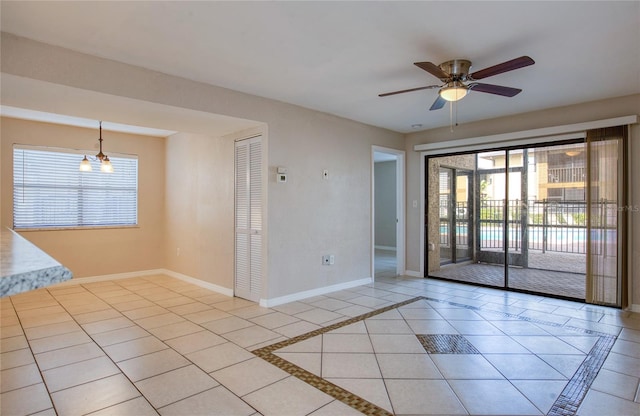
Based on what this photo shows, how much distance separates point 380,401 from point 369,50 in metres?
2.72

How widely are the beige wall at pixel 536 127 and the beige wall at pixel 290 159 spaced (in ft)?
2.00

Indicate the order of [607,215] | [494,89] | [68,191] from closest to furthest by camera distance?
[494,89]
[607,215]
[68,191]

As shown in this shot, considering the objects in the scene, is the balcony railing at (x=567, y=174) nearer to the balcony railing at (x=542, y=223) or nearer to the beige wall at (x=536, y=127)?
the balcony railing at (x=542, y=223)

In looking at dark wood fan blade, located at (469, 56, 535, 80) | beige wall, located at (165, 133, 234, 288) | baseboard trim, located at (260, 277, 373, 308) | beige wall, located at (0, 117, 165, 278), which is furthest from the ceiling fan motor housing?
beige wall, located at (0, 117, 165, 278)

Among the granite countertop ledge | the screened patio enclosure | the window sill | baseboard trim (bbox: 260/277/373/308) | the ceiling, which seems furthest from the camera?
the window sill

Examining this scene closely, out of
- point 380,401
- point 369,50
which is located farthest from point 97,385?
point 369,50

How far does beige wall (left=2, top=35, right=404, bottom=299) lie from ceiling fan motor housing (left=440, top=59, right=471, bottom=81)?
211 centimetres

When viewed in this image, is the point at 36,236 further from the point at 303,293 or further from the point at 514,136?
the point at 514,136

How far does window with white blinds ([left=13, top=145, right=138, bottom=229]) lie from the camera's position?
5332 mm

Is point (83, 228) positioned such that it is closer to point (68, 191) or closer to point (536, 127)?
point (68, 191)

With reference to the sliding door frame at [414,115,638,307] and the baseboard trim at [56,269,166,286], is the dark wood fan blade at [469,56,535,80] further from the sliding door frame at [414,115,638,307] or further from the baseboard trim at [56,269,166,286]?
the baseboard trim at [56,269,166,286]

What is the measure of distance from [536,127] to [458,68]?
2.43m

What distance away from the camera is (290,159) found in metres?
4.62

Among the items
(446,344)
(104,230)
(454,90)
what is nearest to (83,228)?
(104,230)
